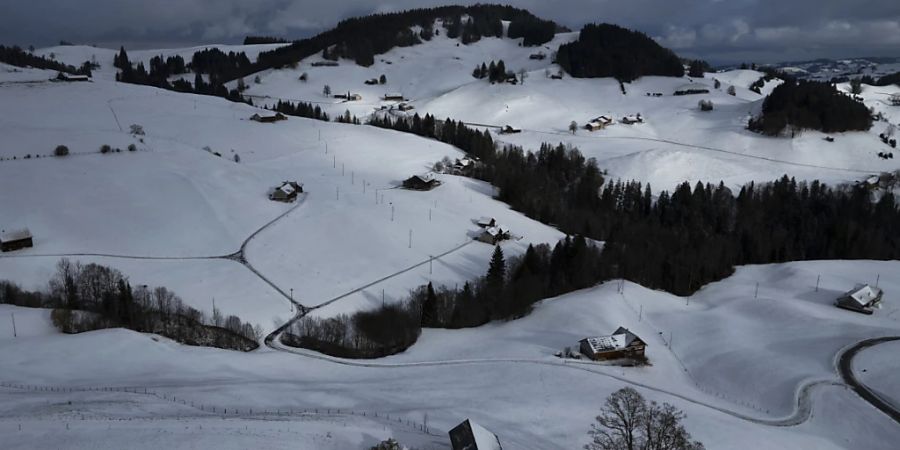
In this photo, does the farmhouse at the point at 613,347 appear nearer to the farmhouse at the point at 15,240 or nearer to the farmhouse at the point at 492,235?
the farmhouse at the point at 492,235

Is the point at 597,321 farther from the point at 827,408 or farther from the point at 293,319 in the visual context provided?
the point at 293,319

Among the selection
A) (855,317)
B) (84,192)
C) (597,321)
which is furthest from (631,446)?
(84,192)

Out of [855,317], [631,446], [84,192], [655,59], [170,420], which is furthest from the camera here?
[655,59]

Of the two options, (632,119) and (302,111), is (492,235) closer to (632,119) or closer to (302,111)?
(302,111)

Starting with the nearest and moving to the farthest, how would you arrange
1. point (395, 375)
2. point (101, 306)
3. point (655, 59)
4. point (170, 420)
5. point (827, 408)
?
point (170, 420), point (827, 408), point (395, 375), point (101, 306), point (655, 59)

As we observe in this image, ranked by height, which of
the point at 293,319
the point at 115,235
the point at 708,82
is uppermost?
the point at 708,82

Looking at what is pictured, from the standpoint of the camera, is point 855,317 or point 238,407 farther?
point 855,317

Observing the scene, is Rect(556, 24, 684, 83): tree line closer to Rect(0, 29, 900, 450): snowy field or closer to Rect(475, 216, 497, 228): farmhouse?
Rect(0, 29, 900, 450): snowy field

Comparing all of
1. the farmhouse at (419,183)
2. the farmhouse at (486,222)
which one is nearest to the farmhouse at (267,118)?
the farmhouse at (419,183)
